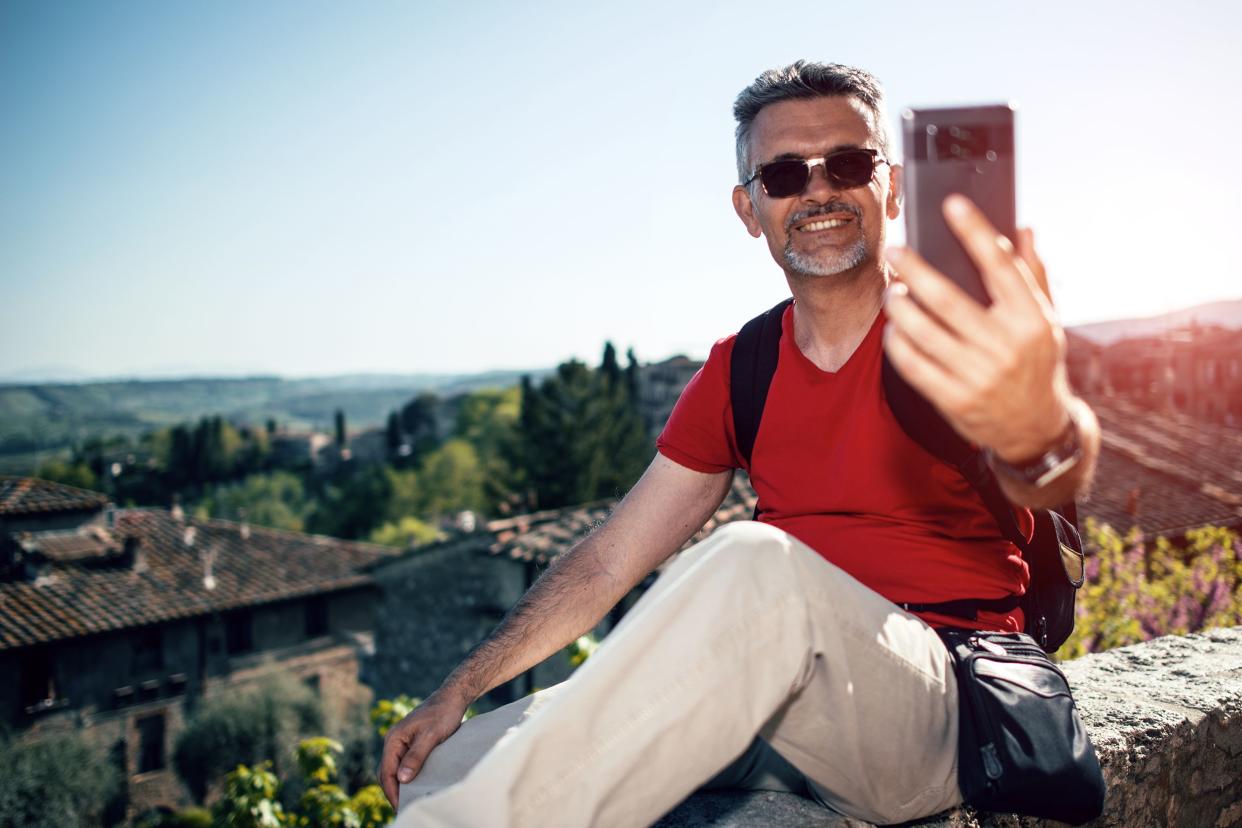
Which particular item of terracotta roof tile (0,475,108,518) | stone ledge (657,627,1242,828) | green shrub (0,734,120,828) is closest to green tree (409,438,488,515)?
terracotta roof tile (0,475,108,518)

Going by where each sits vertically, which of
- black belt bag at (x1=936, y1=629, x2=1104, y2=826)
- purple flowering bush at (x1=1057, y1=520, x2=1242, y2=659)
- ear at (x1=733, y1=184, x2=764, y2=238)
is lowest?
purple flowering bush at (x1=1057, y1=520, x2=1242, y2=659)

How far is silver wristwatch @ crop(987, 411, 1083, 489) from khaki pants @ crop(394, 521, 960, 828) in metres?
0.30

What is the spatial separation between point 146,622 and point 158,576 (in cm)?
247

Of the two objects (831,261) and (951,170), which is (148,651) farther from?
(951,170)

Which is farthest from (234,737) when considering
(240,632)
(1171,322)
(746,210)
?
(1171,322)

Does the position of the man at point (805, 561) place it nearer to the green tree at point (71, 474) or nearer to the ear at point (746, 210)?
the ear at point (746, 210)

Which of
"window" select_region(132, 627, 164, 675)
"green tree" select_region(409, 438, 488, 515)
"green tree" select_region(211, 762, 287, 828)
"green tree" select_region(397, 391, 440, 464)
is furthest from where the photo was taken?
"green tree" select_region(397, 391, 440, 464)

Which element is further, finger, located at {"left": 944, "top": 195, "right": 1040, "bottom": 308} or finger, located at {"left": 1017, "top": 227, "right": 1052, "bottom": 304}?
finger, located at {"left": 1017, "top": 227, "right": 1052, "bottom": 304}

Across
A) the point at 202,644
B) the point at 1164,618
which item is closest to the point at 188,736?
the point at 202,644

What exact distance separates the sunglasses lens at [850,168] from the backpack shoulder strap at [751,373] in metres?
0.32

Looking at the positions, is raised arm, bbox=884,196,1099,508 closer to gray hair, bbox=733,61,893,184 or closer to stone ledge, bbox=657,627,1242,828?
stone ledge, bbox=657,627,1242,828

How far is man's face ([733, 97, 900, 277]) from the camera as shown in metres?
1.83

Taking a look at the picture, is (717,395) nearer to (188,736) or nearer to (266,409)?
(188,736)

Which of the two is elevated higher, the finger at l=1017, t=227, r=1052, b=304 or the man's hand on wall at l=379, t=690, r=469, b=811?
the finger at l=1017, t=227, r=1052, b=304
